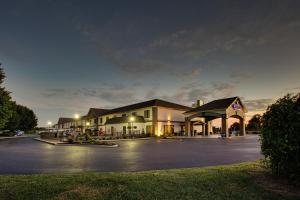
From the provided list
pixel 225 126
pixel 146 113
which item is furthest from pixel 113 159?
pixel 146 113

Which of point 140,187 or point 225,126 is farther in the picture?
point 225,126

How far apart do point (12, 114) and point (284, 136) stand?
2181 inches

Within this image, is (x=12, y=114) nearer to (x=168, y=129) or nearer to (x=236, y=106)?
(x=168, y=129)

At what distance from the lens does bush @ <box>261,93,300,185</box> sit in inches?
263

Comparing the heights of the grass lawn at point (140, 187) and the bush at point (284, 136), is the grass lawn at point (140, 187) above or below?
below

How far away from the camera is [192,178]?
7578 millimetres

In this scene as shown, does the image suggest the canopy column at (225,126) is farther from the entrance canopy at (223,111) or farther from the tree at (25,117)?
the tree at (25,117)

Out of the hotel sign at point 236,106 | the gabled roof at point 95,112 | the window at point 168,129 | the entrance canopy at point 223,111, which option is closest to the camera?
the entrance canopy at point 223,111

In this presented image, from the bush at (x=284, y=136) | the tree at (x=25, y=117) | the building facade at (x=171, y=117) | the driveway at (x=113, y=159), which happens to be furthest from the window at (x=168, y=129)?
the tree at (x=25, y=117)

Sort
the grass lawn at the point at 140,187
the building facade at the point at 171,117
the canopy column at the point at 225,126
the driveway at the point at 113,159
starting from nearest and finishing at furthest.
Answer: the grass lawn at the point at 140,187 → the driveway at the point at 113,159 → the canopy column at the point at 225,126 → the building facade at the point at 171,117

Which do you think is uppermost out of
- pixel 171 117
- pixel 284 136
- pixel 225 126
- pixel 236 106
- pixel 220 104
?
pixel 220 104

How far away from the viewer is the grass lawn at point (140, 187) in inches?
235

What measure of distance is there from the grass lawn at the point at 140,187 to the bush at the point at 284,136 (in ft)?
2.53

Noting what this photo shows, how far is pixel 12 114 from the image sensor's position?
52219 millimetres
